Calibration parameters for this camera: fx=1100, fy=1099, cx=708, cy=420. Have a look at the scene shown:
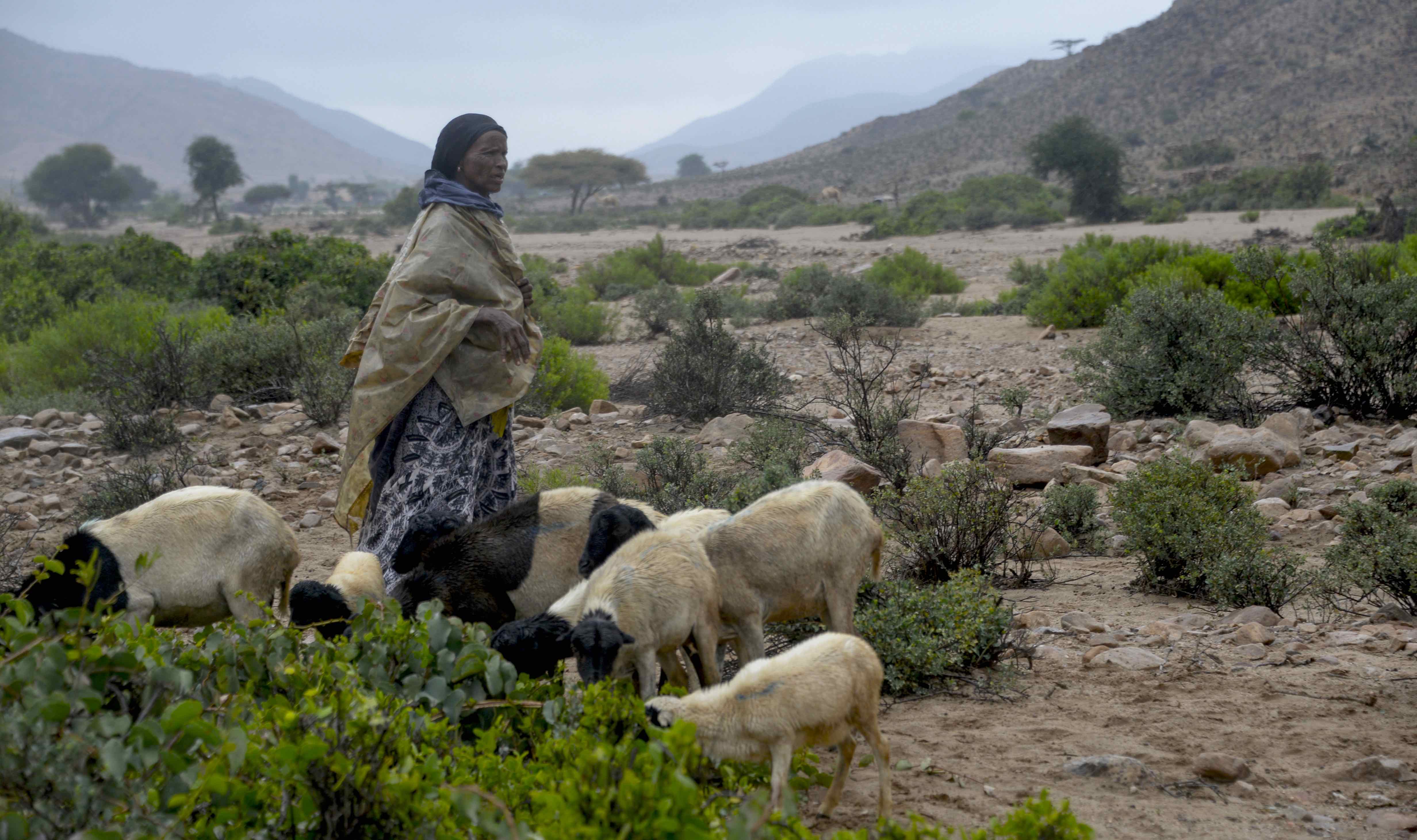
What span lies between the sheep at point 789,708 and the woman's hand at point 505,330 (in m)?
2.03

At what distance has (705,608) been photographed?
10.4 ft

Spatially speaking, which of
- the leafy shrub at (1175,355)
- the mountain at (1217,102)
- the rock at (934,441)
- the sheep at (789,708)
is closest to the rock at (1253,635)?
the sheep at (789,708)

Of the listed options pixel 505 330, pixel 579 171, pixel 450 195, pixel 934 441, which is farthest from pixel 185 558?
pixel 579 171

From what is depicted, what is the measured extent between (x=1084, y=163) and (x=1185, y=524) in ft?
96.0

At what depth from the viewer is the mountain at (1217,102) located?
1591 inches

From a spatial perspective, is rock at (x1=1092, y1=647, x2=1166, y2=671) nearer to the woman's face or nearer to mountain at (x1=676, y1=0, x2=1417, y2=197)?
the woman's face

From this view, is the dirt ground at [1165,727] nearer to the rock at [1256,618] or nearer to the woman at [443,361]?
the rock at [1256,618]

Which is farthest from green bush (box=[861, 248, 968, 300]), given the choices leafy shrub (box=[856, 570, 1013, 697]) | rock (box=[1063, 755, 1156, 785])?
rock (box=[1063, 755, 1156, 785])

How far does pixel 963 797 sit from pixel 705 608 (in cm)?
87

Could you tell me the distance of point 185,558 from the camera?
395 centimetres

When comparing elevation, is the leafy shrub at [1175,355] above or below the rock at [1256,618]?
above

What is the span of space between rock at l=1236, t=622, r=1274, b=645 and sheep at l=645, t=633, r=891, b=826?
86.4 inches

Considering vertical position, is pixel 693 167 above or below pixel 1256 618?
above

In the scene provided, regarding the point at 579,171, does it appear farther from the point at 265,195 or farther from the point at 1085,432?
the point at 1085,432
